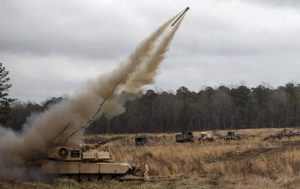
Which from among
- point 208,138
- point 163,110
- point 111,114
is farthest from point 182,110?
point 111,114

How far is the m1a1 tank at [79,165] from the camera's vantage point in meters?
27.3

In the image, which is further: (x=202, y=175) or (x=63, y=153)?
(x=202, y=175)

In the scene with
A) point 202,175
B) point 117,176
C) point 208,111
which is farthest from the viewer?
point 208,111

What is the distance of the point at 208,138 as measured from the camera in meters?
66.2

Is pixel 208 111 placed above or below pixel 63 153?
above

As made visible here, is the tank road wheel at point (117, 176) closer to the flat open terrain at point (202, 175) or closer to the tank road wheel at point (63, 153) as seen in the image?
the flat open terrain at point (202, 175)

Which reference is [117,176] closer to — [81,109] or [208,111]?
[81,109]

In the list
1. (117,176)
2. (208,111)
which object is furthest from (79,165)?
(208,111)

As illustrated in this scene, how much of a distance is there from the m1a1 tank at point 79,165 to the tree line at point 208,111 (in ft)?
290

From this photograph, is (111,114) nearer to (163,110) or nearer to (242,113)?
(163,110)

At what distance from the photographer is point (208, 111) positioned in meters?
124

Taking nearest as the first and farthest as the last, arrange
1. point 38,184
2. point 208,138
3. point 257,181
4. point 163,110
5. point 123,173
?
point 38,184 → point 257,181 → point 123,173 → point 208,138 → point 163,110

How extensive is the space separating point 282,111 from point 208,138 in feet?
210

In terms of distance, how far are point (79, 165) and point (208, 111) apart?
97.8m
